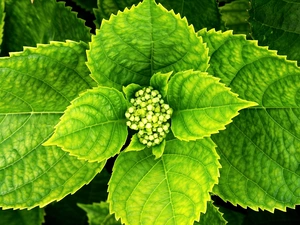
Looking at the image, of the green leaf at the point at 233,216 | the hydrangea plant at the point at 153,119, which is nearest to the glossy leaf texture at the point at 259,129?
the hydrangea plant at the point at 153,119

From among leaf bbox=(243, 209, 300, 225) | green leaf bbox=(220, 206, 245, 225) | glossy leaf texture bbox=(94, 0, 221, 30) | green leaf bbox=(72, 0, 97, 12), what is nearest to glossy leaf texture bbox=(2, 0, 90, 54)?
glossy leaf texture bbox=(94, 0, 221, 30)

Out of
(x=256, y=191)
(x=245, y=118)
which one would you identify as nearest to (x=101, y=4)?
(x=245, y=118)

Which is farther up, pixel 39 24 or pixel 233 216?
pixel 39 24

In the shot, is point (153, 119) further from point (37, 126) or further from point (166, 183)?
point (37, 126)

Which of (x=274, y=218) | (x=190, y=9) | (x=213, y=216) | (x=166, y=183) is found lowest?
(x=274, y=218)

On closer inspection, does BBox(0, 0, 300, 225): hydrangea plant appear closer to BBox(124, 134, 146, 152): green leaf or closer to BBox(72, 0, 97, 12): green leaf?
BBox(124, 134, 146, 152): green leaf

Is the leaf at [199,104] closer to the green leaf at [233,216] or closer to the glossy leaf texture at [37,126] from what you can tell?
the glossy leaf texture at [37,126]

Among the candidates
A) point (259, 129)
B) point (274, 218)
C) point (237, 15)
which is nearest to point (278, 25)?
point (237, 15)
